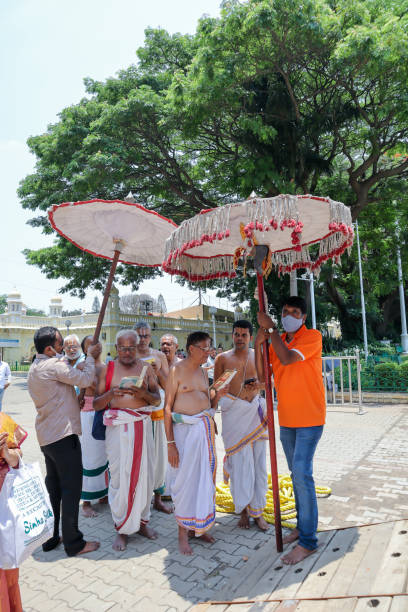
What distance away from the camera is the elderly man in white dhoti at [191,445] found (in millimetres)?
3553

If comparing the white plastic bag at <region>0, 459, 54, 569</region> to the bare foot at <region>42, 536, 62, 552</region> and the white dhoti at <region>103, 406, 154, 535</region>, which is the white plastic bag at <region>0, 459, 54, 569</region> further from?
the bare foot at <region>42, 536, 62, 552</region>

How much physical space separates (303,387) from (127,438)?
1.63 metres

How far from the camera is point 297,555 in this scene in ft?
10.3

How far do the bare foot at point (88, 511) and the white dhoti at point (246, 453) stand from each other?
5.09 feet

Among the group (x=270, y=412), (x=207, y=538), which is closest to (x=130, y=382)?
(x=270, y=412)

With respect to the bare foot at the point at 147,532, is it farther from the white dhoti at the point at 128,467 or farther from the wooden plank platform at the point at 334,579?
the wooden plank platform at the point at 334,579

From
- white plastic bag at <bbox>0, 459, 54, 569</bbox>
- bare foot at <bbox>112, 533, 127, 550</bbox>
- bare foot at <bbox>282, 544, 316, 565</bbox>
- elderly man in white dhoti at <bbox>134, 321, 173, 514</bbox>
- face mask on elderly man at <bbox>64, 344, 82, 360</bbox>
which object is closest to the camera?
white plastic bag at <bbox>0, 459, 54, 569</bbox>

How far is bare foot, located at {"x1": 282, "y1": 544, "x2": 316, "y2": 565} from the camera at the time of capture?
10.2ft

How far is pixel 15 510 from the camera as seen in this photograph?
93.4 inches

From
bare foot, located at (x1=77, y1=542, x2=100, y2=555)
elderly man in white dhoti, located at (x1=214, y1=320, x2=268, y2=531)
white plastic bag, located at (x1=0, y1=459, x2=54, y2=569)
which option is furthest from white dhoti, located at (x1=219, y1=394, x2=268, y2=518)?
white plastic bag, located at (x1=0, y1=459, x2=54, y2=569)

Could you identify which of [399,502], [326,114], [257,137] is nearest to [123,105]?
[257,137]

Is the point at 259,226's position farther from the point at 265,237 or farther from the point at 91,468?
the point at 91,468

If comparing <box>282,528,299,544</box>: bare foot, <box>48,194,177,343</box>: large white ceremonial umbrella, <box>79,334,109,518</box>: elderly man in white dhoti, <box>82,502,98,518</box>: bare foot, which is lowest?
<box>82,502,98,518</box>: bare foot

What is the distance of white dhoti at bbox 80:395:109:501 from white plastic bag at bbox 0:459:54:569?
1.95 meters
